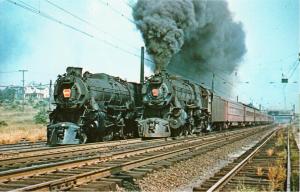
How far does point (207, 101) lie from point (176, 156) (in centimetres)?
1480

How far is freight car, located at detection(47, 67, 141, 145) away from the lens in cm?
1744

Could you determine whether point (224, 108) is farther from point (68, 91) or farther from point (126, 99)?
point (68, 91)

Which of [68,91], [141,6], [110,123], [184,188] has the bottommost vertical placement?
[184,188]

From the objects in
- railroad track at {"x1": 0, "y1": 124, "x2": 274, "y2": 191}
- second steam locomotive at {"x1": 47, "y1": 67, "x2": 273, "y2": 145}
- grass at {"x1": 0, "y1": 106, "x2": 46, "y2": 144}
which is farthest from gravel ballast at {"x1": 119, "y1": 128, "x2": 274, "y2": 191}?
grass at {"x1": 0, "y1": 106, "x2": 46, "y2": 144}

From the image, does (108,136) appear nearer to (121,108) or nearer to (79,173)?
(121,108)

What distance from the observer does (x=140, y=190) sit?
8.41 m

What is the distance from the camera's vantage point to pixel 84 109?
18.5m

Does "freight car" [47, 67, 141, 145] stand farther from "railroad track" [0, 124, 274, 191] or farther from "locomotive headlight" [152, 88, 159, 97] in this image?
"railroad track" [0, 124, 274, 191]

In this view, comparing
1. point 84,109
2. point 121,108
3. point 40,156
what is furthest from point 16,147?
point 121,108

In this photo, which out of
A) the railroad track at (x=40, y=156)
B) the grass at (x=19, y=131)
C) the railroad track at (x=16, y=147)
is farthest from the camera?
the grass at (x=19, y=131)

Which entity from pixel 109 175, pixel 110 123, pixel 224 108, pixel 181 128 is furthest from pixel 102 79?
pixel 224 108

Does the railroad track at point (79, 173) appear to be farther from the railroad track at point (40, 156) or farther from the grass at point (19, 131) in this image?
the grass at point (19, 131)

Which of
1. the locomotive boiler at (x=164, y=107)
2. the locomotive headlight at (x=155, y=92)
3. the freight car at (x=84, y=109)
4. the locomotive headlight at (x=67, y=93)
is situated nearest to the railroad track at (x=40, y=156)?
the freight car at (x=84, y=109)

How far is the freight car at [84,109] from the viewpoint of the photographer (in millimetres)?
17438
